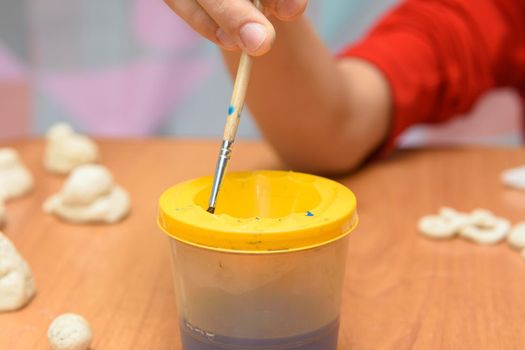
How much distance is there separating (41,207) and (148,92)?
2.16ft

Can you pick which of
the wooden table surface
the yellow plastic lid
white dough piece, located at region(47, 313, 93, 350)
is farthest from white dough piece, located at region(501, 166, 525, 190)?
white dough piece, located at region(47, 313, 93, 350)

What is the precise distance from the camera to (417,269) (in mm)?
589

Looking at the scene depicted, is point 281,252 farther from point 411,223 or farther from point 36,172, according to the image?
point 36,172

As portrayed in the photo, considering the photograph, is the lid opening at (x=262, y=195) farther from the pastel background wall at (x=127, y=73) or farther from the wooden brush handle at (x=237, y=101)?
the pastel background wall at (x=127, y=73)

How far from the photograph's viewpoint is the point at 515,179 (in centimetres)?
78

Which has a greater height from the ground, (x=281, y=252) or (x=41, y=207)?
(x=281, y=252)

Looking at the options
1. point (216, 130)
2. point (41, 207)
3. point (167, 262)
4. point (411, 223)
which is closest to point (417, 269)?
point (411, 223)

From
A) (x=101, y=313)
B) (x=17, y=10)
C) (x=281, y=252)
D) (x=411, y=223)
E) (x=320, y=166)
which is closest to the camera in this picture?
(x=281, y=252)

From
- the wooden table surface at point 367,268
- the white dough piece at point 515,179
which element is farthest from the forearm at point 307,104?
the white dough piece at point 515,179

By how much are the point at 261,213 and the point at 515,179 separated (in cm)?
42

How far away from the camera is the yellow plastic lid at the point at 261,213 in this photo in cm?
36

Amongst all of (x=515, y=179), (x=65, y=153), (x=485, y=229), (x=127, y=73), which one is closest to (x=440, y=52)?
(x=515, y=179)

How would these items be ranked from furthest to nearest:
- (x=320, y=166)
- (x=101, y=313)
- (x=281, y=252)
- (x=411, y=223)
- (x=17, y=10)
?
(x=17, y=10) → (x=320, y=166) → (x=411, y=223) → (x=101, y=313) → (x=281, y=252)

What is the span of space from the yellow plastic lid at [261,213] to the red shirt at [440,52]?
1.49 ft
